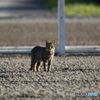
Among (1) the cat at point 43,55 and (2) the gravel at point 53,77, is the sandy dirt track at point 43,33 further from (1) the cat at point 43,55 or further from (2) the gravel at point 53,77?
(1) the cat at point 43,55

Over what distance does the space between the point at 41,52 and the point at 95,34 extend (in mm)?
10162

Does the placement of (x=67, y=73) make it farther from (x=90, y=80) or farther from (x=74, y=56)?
(x=74, y=56)

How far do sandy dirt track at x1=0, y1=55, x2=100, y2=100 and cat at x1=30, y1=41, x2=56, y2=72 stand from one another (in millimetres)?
252

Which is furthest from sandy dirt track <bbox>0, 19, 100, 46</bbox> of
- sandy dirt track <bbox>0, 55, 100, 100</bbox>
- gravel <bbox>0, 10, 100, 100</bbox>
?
sandy dirt track <bbox>0, 55, 100, 100</bbox>

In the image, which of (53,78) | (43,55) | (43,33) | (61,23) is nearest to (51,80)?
(53,78)

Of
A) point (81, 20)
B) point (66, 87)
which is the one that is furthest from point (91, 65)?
point (81, 20)

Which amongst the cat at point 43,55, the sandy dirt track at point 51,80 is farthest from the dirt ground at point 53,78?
the cat at point 43,55

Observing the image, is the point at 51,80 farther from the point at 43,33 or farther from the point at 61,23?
the point at 43,33

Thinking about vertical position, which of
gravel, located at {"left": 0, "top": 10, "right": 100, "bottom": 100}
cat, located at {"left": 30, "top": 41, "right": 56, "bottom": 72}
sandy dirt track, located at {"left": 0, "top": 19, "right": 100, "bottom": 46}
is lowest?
sandy dirt track, located at {"left": 0, "top": 19, "right": 100, "bottom": 46}

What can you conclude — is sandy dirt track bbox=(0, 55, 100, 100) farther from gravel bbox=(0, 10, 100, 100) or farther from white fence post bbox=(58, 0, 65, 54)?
white fence post bbox=(58, 0, 65, 54)

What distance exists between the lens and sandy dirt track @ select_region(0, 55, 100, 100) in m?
8.41

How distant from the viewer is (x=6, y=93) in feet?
28.1

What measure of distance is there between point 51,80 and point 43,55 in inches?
33.2

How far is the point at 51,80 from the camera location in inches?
379
